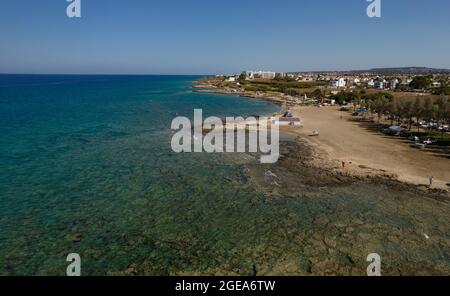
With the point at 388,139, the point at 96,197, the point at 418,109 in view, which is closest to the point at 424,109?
the point at 418,109

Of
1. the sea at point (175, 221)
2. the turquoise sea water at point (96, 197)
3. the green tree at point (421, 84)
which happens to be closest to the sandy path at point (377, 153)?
the sea at point (175, 221)

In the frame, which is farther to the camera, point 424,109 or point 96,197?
point 424,109

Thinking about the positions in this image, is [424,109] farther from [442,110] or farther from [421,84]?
[421,84]

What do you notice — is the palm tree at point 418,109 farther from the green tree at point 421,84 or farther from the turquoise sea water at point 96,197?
the green tree at point 421,84

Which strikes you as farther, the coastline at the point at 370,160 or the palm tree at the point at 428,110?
the palm tree at the point at 428,110

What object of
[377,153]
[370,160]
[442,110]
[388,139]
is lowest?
[370,160]

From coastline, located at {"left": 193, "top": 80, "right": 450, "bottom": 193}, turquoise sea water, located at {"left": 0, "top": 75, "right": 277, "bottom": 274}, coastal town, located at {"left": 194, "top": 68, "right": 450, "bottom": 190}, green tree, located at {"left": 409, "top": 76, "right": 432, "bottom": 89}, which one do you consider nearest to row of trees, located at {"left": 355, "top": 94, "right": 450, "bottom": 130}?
coastal town, located at {"left": 194, "top": 68, "right": 450, "bottom": 190}
